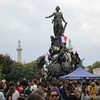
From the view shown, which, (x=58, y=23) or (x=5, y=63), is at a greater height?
(x=5, y=63)

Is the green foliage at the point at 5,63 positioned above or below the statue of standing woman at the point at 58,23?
above

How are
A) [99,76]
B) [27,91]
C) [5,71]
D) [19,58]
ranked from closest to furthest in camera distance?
[27,91], [99,76], [5,71], [19,58]

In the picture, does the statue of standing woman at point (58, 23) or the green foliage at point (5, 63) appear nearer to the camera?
the statue of standing woman at point (58, 23)

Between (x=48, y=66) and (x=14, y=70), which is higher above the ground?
(x=14, y=70)

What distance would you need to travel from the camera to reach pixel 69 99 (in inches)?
496

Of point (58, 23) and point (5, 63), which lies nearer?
point (58, 23)

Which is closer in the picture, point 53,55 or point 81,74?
point 81,74

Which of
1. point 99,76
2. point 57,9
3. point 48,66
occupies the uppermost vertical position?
point 57,9

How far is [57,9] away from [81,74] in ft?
31.7

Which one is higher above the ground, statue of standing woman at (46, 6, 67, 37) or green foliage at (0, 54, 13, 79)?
green foliage at (0, 54, 13, 79)


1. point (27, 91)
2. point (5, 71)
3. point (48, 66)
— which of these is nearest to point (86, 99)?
point (27, 91)

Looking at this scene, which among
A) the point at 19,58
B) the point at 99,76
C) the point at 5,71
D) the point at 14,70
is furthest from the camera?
the point at 19,58

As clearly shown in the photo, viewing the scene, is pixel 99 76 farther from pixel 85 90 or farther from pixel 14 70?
pixel 14 70

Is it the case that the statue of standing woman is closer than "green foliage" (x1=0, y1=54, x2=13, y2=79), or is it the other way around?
the statue of standing woman
